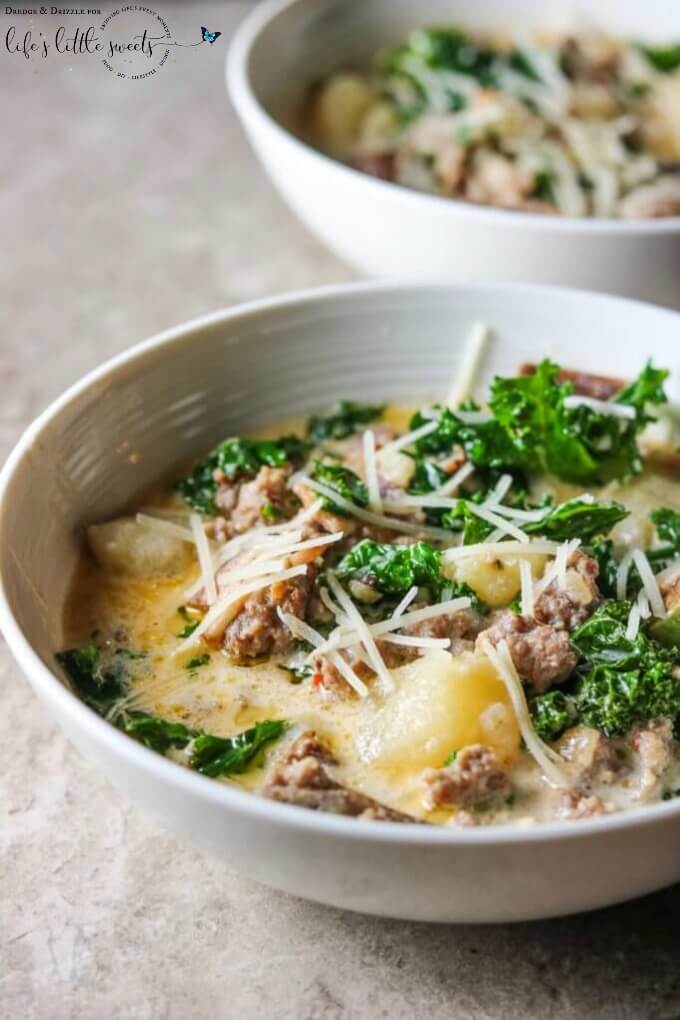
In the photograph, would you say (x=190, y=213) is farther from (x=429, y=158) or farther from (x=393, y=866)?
(x=393, y=866)

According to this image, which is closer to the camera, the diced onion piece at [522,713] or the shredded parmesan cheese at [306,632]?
the diced onion piece at [522,713]

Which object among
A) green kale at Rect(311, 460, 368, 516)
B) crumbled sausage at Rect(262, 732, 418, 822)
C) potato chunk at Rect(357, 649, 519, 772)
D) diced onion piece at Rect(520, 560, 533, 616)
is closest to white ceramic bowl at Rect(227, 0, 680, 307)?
green kale at Rect(311, 460, 368, 516)

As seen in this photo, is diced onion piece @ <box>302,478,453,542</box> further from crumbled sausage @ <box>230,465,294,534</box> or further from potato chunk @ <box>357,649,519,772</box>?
potato chunk @ <box>357,649,519,772</box>

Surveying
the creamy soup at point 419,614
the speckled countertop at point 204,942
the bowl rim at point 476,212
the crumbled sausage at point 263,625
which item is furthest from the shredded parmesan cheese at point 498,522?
the bowl rim at point 476,212

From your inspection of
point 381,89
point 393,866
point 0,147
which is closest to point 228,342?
point 393,866

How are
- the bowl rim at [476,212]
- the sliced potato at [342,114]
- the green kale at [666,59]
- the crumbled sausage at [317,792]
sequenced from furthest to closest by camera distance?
the green kale at [666,59]
the sliced potato at [342,114]
the bowl rim at [476,212]
the crumbled sausage at [317,792]

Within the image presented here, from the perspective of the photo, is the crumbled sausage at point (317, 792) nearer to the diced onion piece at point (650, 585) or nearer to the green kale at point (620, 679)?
the green kale at point (620, 679)

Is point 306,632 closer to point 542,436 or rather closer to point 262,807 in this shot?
point 262,807
